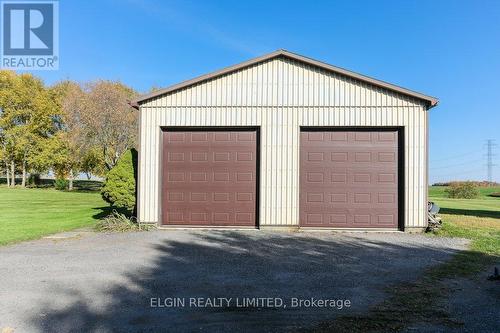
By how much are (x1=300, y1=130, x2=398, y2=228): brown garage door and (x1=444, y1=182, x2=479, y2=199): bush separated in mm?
30234

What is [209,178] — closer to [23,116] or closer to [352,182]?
[352,182]

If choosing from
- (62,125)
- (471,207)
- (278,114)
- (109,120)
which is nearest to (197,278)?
(278,114)

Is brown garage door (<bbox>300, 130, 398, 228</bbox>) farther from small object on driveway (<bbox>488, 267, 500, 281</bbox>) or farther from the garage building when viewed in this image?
small object on driveway (<bbox>488, 267, 500, 281</bbox>)

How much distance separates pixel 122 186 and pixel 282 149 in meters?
5.62

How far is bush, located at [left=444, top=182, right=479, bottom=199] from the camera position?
118 ft

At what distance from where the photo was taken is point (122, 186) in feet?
39.5

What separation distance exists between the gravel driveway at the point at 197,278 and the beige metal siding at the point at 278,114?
5.79 feet

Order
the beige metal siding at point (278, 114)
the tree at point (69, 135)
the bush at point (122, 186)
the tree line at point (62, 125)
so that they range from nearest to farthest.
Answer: the beige metal siding at point (278, 114) < the bush at point (122, 186) < the tree line at point (62, 125) < the tree at point (69, 135)

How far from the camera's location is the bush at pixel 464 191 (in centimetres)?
3603

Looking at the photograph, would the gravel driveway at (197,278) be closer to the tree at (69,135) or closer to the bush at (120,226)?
the bush at (120,226)

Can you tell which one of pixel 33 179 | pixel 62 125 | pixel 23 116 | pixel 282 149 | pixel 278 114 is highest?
pixel 23 116

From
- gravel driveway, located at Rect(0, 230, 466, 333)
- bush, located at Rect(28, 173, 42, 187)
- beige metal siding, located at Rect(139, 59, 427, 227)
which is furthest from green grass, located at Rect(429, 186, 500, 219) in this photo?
bush, located at Rect(28, 173, 42, 187)

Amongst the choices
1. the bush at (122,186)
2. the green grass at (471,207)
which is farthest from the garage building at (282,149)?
the green grass at (471,207)

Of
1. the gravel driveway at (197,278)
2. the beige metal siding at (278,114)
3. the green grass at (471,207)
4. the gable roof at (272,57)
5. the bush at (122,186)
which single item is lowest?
the green grass at (471,207)
